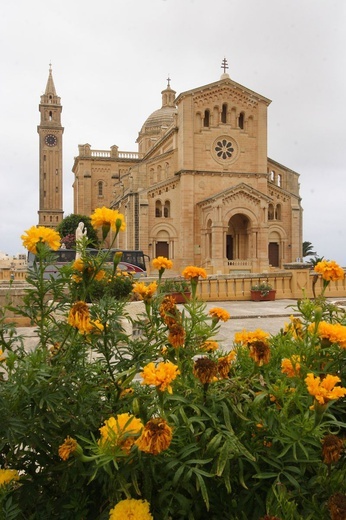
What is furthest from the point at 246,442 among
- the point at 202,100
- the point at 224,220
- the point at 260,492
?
the point at 202,100

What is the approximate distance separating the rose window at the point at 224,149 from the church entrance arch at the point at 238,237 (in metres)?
5.12

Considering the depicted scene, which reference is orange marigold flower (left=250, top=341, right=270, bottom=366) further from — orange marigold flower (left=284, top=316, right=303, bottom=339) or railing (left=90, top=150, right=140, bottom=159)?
railing (left=90, top=150, right=140, bottom=159)

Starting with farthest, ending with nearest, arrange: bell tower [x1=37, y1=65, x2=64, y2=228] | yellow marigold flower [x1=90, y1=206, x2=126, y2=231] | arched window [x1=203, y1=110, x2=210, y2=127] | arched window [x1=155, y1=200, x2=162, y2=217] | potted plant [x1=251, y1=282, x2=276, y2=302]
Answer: bell tower [x1=37, y1=65, x2=64, y2=228] < arched window [x1=203, y1=110, x2=210, y2=127] < arched window [x1=155, y1=200, x2=162, y2=217] < potted plant [x1=251, y1=282, x2=276, y2=302] < yellow marigold flower [x1=90, y1=206, x2=126, y2=231]

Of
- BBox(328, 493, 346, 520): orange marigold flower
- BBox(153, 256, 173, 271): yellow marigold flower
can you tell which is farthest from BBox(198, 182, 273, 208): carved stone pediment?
BBox(328, 493, 346, 520): orange marigold flower

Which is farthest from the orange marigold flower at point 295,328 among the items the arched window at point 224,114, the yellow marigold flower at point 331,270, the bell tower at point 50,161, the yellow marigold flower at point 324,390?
the bell tower at point 50,161

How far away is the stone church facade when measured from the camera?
32.6 m

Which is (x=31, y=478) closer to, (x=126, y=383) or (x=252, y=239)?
(x=126, y=383)

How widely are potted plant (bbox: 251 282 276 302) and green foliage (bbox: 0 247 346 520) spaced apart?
14.8m

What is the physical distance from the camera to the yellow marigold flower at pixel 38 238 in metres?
1.79

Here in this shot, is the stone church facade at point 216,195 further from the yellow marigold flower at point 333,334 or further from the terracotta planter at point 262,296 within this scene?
the yellow marigold flower at point 333,334

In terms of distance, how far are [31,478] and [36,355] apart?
0.54 meters

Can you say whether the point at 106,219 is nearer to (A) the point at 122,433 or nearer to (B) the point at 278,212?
(A) the point at 122,433

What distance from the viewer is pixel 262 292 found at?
54.0 feet

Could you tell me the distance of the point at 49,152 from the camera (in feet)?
212
